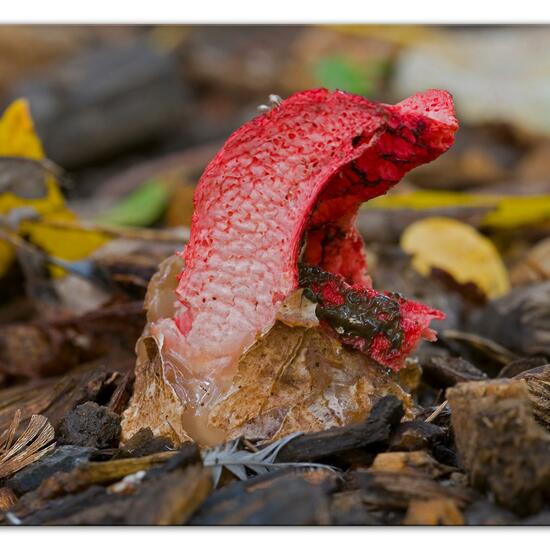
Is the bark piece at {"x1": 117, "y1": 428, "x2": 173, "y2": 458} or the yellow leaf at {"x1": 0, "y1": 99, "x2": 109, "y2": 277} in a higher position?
the yellow leaf at {"x1": 0, "y1": 99, "x2": 109, "y2": 277}

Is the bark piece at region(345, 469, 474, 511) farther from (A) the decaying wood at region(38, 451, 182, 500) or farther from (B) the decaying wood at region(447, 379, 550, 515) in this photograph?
(A) the decaying wood at region(38, 451, 182, 500)

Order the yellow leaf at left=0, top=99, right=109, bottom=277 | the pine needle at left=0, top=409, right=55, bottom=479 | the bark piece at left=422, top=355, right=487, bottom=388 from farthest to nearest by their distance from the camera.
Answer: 1. the yellow leaf at left=0, top=99, right=109, bottom=277
2. the bark piece at left=422, top=355, right=487, bottom=388
3. the pine needle at left=0, top=409, right=55, bottom=479

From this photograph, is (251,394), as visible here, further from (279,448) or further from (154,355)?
(154,355)

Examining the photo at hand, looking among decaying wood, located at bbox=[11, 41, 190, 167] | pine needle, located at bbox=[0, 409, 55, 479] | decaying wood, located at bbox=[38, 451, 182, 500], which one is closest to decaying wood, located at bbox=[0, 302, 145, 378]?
pine needle, located at bbox=[0, 409, 55, 479]

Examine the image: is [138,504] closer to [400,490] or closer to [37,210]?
[400,490]

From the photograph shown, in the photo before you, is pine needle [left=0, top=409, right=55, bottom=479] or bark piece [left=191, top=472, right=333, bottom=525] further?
pine needle [left=0, top=409, right=55, bottom=479]

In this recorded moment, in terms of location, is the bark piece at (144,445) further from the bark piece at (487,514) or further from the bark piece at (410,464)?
the bark piece at (487,514)

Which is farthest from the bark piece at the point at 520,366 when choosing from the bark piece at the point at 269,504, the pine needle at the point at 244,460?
the bark piece at the point at 269,504
